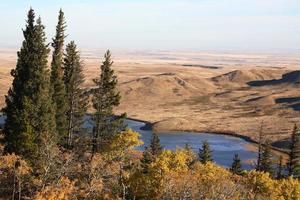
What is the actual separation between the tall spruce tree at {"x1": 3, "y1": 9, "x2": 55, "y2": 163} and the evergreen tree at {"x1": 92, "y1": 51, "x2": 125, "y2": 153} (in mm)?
12985

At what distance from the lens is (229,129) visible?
177125 mm

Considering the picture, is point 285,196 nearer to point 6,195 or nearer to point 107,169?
point 107,169

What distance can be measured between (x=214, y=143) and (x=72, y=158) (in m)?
106

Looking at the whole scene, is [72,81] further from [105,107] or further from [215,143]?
[215,143]

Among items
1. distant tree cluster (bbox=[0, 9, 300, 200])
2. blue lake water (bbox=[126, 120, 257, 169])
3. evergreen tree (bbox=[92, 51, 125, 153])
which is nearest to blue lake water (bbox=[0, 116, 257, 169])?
blue lake water (bbox=[126, 120, 257, 169])

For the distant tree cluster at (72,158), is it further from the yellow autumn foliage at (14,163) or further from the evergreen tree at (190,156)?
the evergreen tree at (190,156)

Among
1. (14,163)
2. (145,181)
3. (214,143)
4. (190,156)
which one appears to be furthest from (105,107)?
(214,143)

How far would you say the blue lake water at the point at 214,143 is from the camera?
132125 mm

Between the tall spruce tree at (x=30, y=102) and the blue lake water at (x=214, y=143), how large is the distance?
72963mm

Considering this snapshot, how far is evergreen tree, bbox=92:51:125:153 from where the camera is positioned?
Answer: 230ft

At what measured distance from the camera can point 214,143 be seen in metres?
154

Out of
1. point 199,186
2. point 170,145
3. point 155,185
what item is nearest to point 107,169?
point 155,185

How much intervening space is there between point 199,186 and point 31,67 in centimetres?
2269

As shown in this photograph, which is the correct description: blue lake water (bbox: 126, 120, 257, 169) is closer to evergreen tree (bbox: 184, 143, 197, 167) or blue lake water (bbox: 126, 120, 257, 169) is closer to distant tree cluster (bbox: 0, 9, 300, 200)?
evergreen tree (bbox: 184, 143, 197, 167)
